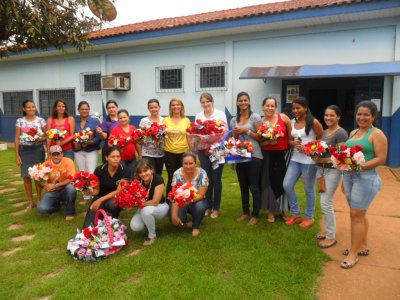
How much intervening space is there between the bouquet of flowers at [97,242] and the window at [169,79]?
7.65 metres

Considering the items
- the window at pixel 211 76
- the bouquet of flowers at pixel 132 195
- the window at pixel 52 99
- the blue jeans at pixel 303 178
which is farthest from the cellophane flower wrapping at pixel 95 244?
the window at pixel 52 99

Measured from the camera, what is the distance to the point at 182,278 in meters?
3.30

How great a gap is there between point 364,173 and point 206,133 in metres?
2.03

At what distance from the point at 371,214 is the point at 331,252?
1702 mm

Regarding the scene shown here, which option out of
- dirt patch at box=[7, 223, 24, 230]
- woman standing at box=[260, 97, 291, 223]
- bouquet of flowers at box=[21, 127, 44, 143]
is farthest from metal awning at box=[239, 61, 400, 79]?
dirt patch at box=[7, 223, 24, 230]

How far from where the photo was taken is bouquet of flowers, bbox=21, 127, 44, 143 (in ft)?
17.8

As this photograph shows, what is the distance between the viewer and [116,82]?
1176cm

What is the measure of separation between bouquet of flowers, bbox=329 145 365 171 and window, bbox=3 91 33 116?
1526 centimetres

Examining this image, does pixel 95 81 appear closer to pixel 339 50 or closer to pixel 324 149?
pixel 339 50

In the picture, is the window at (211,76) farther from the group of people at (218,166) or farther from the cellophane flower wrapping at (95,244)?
the cellophane flower wrapping at (95,244)

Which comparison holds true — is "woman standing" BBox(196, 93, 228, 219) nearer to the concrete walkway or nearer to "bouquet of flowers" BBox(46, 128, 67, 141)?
the concrete walkway

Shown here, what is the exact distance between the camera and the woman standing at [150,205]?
4158 mm

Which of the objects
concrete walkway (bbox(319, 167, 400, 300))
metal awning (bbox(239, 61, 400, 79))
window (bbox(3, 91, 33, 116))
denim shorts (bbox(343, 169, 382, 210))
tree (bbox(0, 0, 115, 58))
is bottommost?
concrete walkway (bbox(319, 167, 400, 300))

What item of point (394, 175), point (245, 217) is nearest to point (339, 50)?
point (394, 175)
